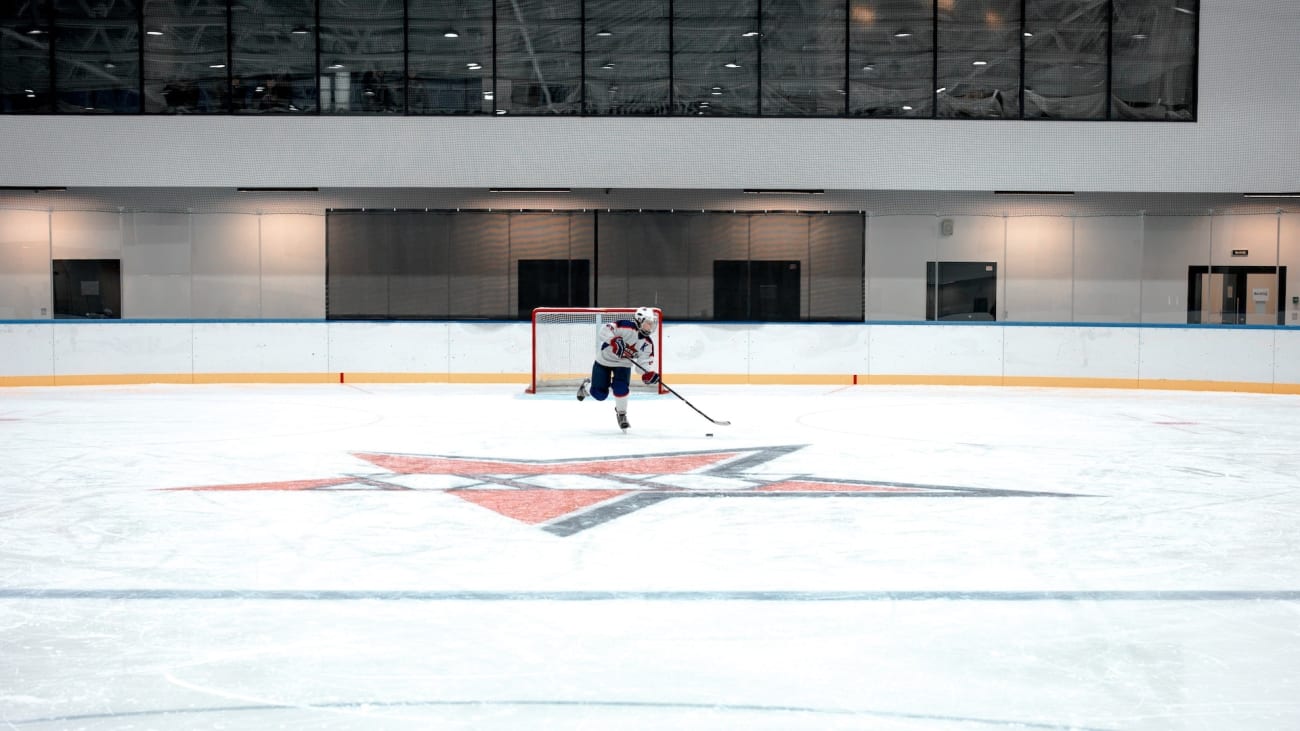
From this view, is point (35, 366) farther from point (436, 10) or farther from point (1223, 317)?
point (1223, 317)

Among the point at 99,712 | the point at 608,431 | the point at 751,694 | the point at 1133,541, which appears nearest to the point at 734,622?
the point at 751,694

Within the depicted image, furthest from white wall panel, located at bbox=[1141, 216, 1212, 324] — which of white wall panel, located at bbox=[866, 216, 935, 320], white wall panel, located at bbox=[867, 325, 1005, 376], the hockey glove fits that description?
the hockey glove

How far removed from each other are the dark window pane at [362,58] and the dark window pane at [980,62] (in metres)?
8.79

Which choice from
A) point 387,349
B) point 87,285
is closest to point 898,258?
point 387,349

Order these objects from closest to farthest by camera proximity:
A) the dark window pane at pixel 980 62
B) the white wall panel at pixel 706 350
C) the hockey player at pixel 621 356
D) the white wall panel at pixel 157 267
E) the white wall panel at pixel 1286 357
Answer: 1. the hockey player at pixel 621 356
2. the white wall panel at pixel 1286 357
3. the white wall panel at pixel 706 350
4. the white wall panel at pixel 157 267
5. the dark window pane at pixel 980 62

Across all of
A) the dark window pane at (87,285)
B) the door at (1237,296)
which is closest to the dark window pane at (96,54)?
the dark window pane at (87,285)

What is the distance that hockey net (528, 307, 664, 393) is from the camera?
1714cm

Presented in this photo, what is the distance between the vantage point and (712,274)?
1980 cm

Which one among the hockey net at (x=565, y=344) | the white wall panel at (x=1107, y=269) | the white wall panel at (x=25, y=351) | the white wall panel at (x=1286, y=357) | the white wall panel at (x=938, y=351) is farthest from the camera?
the white wall panel at (x=1107, y=269)

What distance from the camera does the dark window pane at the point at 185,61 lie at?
2017 centimetres

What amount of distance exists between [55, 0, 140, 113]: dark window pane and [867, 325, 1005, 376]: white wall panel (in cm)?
1250

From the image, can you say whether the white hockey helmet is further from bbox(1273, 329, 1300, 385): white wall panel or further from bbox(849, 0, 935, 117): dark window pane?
bbox(1273, 329, 1300, 385): white wall panel

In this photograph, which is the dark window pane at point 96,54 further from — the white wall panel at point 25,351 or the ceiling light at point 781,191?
the ceiling light at point 781,191

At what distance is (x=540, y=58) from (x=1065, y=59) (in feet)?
28.0
